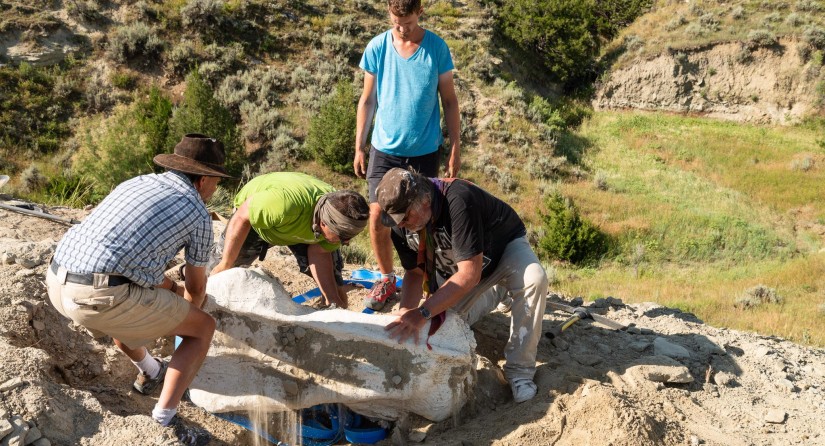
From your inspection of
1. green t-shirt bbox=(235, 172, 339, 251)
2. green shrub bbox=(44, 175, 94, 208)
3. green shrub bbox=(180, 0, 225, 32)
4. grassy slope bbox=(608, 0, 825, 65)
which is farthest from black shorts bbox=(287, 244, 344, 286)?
grassy slope bbox=(608, 0, 825, 65)

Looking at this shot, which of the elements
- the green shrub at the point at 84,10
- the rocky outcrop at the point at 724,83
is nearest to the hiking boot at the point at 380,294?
the green shrub at the point at 84,10

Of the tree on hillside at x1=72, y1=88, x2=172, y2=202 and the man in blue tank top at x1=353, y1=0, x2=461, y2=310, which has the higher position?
the man in blue tank top at x1=353, y1=0, x2=461, y2=310

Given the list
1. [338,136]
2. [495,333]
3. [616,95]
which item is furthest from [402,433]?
[616,95]

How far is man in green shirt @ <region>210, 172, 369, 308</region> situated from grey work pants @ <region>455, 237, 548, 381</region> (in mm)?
986

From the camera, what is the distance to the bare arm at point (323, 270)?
5191 millimetres

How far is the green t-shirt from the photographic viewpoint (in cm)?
461

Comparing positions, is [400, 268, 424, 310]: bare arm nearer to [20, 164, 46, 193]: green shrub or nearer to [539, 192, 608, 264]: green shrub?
[539, 192, 608, 264]: green shrub

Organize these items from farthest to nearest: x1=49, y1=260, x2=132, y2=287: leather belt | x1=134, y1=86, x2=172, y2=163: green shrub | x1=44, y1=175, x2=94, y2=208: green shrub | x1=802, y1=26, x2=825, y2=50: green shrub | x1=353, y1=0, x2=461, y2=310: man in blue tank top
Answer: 1. x1=802, y1=26, x2=825, y2=50: green shrub
2. x1=134, y1=86, x2=172, y2=163: green shrub
3. x1=44, y1=175, x2=94, y2=208: green shrub
4. x1=353, y1=0, x2=461, y2=310: man in blue tank top
5. x1=49, y1=260, x2=132, y2=287: leather belt

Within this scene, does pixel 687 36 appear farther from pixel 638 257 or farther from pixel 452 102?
pixel 452 102

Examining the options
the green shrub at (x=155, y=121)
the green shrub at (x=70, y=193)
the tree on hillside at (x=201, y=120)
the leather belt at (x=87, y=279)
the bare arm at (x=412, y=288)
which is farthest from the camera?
the green shrub at (x=155, y=121)

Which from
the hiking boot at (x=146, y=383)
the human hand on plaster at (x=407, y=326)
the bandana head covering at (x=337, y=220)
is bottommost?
the hiking boot at (x=146, y=383)

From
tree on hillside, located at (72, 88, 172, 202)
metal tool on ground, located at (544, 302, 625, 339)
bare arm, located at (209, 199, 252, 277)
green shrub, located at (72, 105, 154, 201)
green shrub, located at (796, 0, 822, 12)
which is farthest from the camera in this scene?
green shrub, located at (796, 0, 822, 12)

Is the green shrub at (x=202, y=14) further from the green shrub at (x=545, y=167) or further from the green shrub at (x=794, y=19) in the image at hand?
the green shrub at (x=794, y=19)

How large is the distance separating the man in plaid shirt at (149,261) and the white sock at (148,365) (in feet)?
1.56
